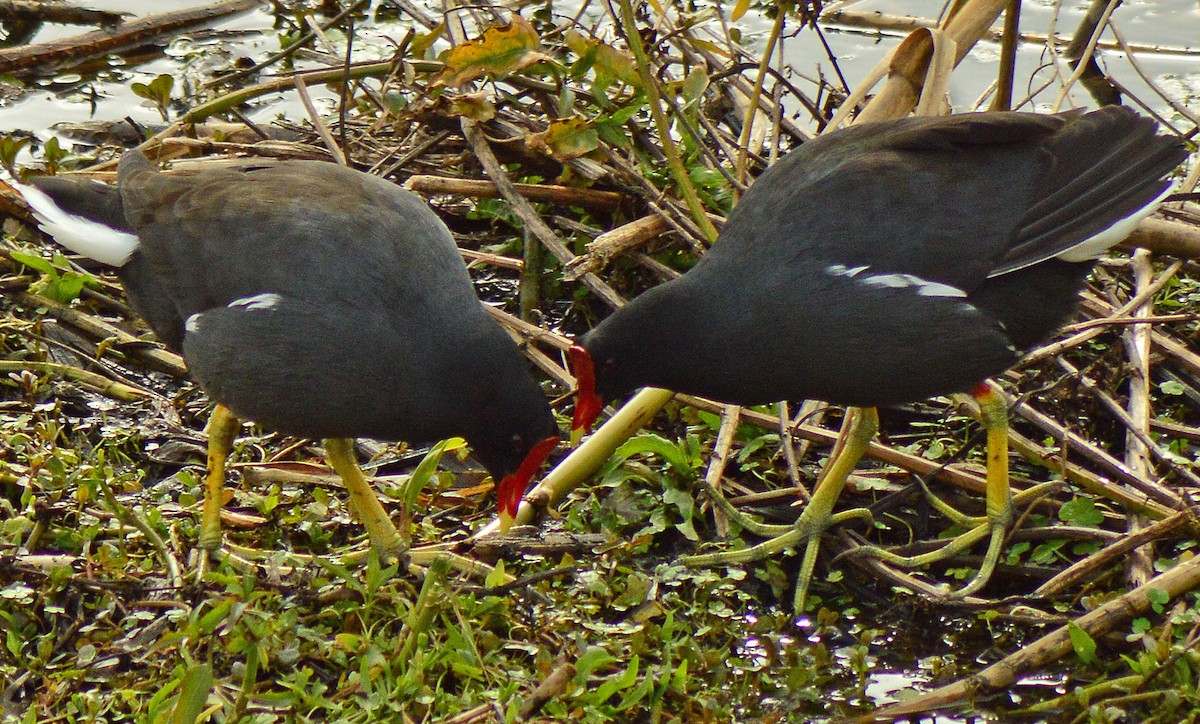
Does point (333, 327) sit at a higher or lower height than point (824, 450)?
higher

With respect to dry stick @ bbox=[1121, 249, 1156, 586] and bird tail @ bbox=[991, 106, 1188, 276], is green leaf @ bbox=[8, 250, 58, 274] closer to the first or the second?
bird tail @ bbox=[991, 106, 1188, 276]

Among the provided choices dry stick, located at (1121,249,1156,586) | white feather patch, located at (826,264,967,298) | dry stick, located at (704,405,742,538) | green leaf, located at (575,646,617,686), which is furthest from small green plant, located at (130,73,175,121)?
A: dry stick, located at (1121,249,1156,586)

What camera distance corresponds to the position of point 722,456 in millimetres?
3529

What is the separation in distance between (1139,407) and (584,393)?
1.52 meters

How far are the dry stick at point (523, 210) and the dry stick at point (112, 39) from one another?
7.20ft

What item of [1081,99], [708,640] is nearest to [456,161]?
[708,640]

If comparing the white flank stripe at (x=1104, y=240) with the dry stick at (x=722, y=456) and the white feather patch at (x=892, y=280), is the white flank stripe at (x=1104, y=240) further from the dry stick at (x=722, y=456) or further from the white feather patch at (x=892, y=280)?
the dry stick at (x=722, y=456)

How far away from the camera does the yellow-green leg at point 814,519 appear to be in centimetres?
330

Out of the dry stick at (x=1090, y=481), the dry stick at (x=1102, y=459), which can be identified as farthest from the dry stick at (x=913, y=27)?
the dry stick at (x=1090, y=481)

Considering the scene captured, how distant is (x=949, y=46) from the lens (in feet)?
13.0

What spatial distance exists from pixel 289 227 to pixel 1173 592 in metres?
2.15

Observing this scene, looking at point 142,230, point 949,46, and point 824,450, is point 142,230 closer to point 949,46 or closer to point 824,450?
point 824,450

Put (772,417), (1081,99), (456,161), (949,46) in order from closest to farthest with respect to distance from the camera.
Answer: (772,417) < (949,46) < (456,161) < (1081,99)

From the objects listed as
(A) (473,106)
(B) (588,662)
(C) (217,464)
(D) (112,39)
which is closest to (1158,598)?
(B) (588,662)
